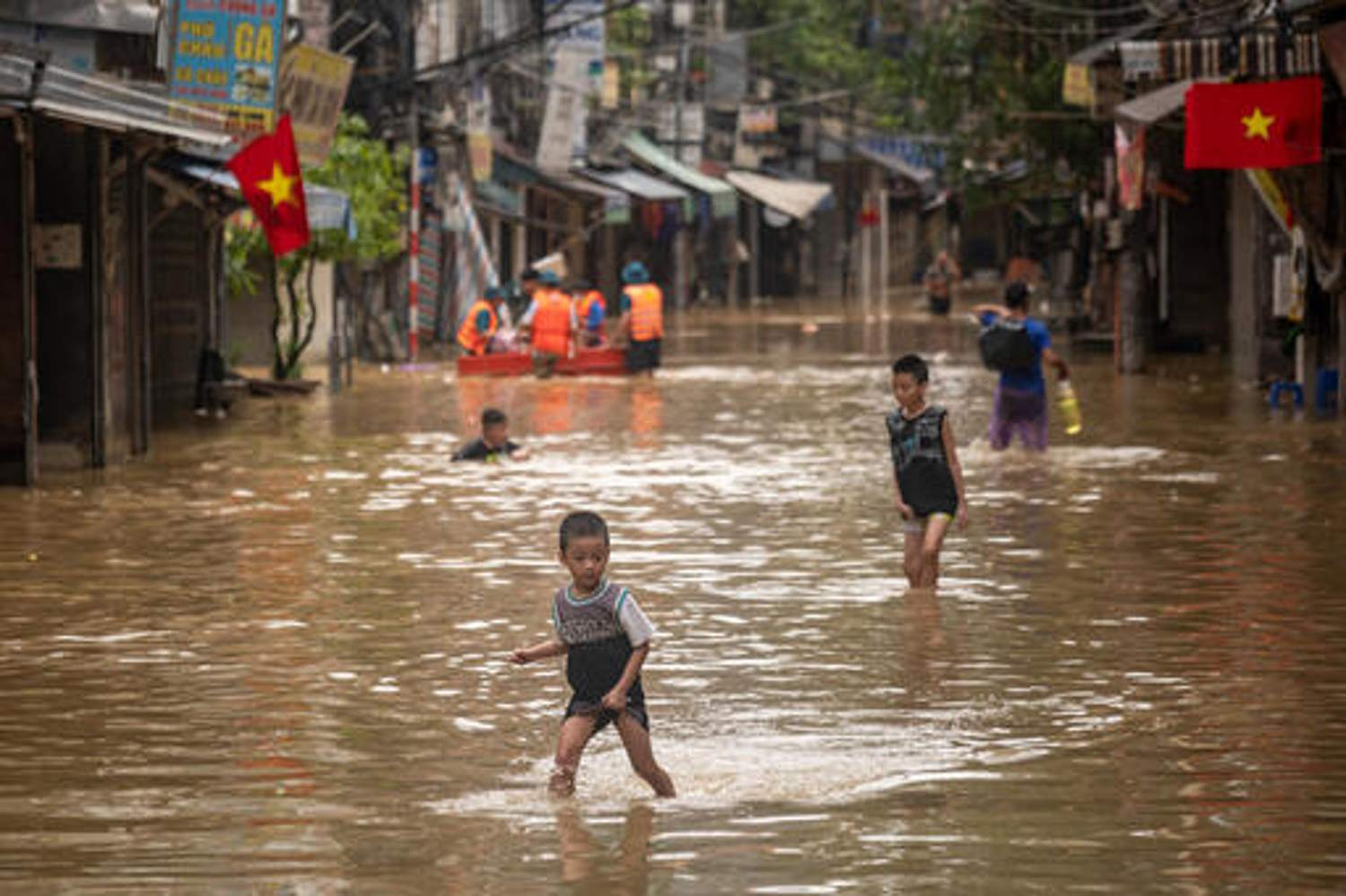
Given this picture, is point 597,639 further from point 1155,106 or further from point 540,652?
point 1155,106

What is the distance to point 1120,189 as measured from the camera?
114ft

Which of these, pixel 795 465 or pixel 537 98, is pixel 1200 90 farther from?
pixel 537 98

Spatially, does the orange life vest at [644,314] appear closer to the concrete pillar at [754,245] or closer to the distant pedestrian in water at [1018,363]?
the distant pedestrian in water at [1018,363]

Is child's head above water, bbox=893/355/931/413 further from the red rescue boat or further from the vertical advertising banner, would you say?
the red rescue boat

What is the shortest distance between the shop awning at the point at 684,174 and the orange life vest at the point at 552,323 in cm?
3535

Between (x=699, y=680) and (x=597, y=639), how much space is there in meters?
2.27

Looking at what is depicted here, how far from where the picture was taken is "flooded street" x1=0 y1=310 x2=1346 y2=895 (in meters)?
7.52

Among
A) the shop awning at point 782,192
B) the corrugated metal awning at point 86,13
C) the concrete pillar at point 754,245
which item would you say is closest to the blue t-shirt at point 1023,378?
the corrugated metal awning at point 86,13

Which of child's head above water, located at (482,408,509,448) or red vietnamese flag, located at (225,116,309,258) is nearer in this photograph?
child's head above water, located at (482,408,509,448)

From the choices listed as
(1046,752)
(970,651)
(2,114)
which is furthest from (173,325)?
(1046,752)

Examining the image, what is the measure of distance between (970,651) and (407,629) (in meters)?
2.54

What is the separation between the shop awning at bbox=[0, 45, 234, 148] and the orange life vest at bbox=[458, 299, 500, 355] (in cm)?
1520

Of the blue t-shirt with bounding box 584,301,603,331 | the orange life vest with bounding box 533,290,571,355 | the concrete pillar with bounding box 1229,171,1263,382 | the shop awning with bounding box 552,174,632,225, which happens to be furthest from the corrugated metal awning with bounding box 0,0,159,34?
the shop awning with bounding box 552,174,632,225

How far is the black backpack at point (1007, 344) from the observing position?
19.7m
